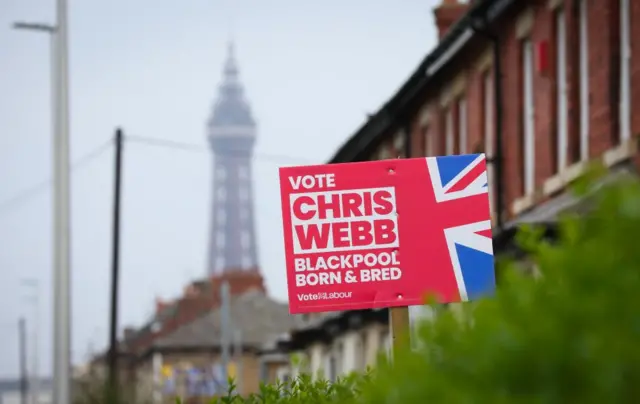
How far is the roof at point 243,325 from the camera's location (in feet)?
378

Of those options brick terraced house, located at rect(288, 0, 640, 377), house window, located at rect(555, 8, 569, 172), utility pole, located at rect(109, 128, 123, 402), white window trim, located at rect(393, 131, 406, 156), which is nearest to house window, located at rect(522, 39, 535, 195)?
brick terraced house, located at rect(288, 0, 640, 377)

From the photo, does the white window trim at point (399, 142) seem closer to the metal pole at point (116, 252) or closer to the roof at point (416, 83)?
the roof at point (416, 83)

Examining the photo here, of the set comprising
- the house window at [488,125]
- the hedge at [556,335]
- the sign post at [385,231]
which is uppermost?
the house window at [488,125]

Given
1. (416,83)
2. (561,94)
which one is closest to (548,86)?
(561,94)

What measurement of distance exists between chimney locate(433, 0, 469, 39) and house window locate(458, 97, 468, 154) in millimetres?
5652

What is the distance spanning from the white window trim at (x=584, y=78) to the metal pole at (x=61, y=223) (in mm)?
8690

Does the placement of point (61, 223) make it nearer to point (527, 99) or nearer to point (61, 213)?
point (61, 213)

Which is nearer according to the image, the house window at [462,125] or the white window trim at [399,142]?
the house window at [462,125]

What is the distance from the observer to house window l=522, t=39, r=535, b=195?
27406 millimetres

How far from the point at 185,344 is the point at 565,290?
11168 cm

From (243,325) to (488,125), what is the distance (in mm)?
88213

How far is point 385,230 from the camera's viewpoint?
997 centimetres

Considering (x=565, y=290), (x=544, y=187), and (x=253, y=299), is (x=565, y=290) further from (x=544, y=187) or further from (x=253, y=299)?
(x=253, y=299)

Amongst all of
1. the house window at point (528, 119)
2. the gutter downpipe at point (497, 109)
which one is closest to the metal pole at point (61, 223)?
the gutter downpipe at point (497, 109)
